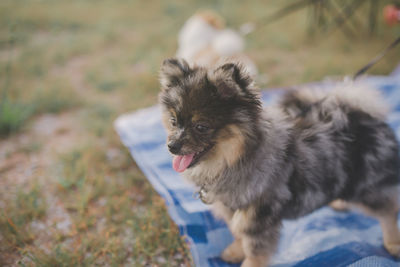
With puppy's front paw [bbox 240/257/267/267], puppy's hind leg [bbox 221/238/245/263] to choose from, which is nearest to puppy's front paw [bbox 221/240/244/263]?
puppy's hind leg [bbox 221/238/245/263]

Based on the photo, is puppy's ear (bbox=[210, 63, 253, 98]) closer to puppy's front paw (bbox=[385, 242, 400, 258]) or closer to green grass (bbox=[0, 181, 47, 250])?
puppy's front paw (bbox=[385, 242, 400, 258])

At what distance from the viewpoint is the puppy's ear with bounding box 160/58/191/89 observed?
2.01 meters

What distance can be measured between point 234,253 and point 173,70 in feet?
5.06

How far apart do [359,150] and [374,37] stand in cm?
545

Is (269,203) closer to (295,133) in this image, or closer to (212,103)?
(295,133)

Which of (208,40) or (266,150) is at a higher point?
(208,40)

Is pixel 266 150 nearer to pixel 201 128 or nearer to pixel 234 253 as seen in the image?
pixel 201 128

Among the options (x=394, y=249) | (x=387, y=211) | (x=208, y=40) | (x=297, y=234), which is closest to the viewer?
(x=387, y=211)

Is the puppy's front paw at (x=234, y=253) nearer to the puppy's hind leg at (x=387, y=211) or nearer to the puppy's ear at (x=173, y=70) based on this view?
the puppy's hind leg at (x=387, y=211)

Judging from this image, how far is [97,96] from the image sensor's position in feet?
16.8

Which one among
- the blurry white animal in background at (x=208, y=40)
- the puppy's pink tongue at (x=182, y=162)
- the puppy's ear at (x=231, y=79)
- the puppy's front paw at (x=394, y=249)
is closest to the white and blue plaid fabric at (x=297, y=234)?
the puppy's front paw at (x=394, y=249)

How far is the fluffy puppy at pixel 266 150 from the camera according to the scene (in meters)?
1.85

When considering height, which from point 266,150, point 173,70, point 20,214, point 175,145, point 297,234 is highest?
point 173,70

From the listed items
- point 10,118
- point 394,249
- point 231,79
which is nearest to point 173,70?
point 231,79
